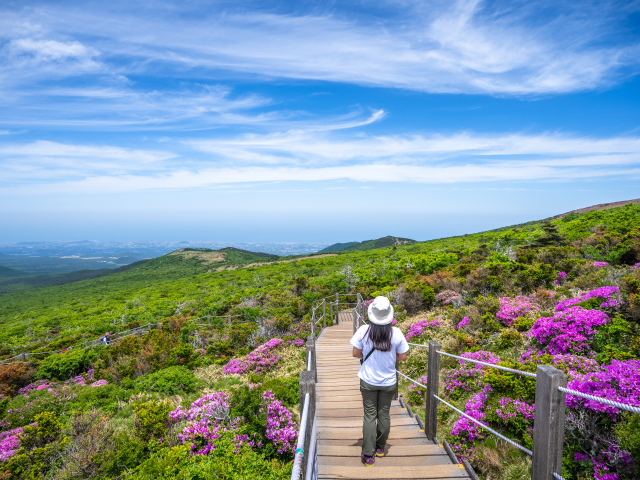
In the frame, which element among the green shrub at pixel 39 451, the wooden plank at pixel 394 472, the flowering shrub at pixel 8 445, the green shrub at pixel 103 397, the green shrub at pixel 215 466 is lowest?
the green shrub at pixel 103 397

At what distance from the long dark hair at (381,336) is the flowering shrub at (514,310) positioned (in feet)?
18.7

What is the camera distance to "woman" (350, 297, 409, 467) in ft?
12.8

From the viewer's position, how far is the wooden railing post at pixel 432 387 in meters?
4.26

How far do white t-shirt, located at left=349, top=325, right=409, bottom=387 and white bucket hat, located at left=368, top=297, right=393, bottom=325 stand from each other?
20 centimetres

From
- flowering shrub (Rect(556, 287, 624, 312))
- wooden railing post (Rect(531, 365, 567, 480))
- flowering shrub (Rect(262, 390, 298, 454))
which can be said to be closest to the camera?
wooden railing post (Rect(531, 365, 567, 480))

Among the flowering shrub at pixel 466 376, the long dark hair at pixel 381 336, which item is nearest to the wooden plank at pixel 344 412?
the flowering shrub at pixel 466 376

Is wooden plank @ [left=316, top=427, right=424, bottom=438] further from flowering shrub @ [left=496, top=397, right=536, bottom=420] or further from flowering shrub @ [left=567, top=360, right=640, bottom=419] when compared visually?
flowering shrub @ [left=567, top=360, right=640, bottom=419]

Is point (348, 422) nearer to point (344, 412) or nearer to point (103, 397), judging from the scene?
point (344, 412)

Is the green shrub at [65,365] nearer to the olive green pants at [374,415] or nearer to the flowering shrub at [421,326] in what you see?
the flowering shrub at [421,326]

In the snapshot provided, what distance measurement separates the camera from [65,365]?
504 inches

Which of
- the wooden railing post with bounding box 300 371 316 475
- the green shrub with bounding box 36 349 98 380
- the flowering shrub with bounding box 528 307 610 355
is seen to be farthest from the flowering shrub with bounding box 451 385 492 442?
the green shrub with bounding box 36 349 98 380

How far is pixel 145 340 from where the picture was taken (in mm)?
13539

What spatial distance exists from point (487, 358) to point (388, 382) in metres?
3.70

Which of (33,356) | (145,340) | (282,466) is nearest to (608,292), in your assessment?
(282,466)
